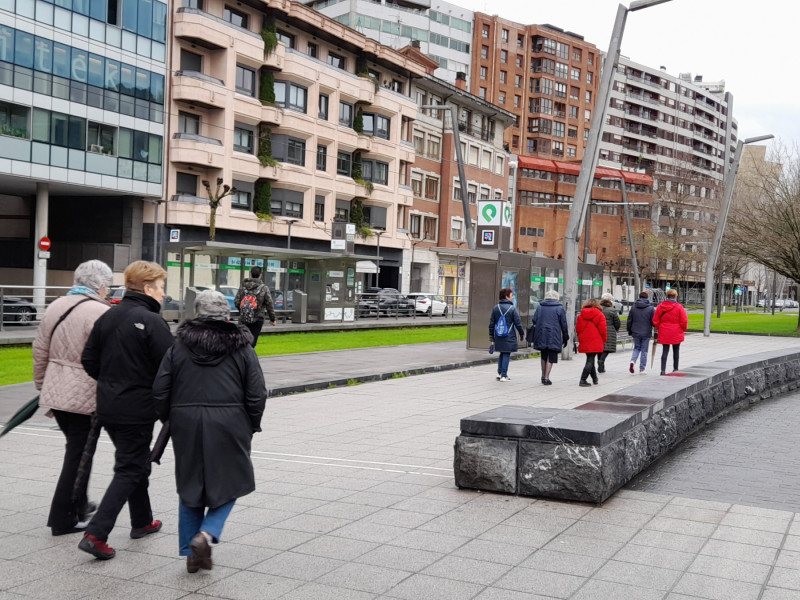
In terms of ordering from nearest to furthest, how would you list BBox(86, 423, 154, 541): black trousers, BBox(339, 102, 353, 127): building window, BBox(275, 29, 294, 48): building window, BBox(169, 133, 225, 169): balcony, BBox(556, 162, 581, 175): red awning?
BBox(86, 423, 154, 541): black trousers
BBox(169, 133, 225, 169): balcony
BBox(275, 29, 294, 48): building window
BBox(339, 102, 353, 127): building window
BBox(556, 162, 581, 175): red awning

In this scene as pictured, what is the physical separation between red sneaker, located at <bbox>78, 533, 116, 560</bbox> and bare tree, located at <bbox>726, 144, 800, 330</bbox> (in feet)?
135

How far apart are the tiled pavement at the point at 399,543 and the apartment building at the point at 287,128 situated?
93.7 ft

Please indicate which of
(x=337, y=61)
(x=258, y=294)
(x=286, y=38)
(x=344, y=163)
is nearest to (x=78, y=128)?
(x=286, y=38)

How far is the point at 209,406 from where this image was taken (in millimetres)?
4949

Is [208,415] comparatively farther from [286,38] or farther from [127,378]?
[286,38]

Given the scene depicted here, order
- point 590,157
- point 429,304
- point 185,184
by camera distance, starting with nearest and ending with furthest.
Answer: point 590,157 → point 185,184 → point 429,304

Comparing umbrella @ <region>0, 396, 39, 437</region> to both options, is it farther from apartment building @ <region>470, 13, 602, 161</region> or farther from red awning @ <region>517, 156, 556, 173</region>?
apartment building @ <region>470, 13, 602, 161</region>

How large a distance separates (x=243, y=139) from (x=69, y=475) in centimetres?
4338

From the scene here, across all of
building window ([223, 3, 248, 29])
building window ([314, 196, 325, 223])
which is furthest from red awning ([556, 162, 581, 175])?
building window ([223, 3, 248, 29])

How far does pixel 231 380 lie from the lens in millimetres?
5000

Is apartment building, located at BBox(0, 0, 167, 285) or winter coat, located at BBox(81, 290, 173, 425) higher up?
apartment building, located at BBox(0, 0, 167, 285)

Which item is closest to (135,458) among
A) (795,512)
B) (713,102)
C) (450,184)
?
(795,512)

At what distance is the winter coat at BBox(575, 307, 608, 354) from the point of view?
1555 cm

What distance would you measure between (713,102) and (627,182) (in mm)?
36063
